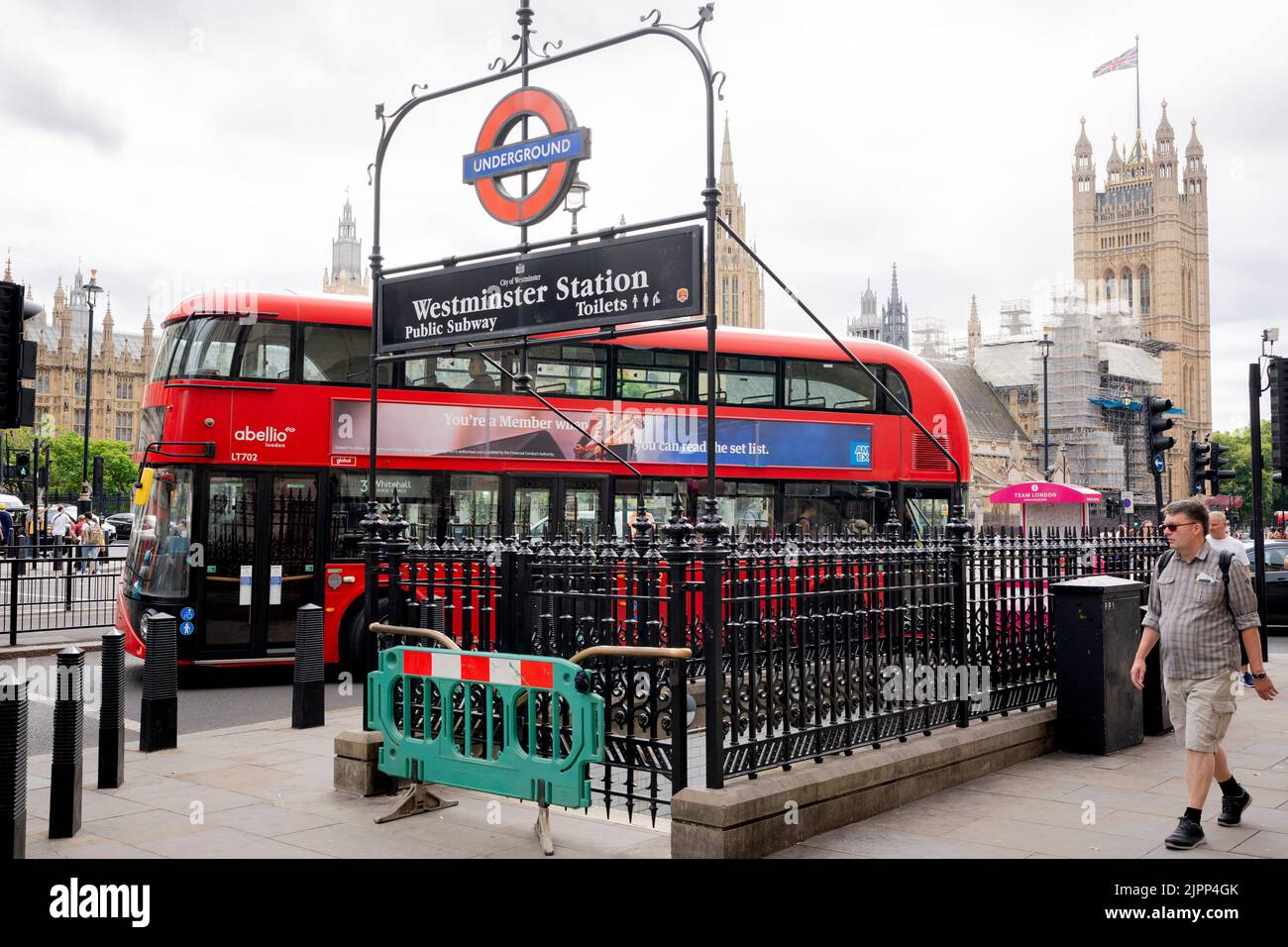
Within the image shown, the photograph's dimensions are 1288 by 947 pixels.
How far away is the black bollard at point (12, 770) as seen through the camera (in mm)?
5152

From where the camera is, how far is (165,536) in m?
12.2

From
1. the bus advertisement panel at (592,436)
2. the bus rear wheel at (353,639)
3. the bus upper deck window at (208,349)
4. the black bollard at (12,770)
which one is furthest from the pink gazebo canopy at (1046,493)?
the black bollard at (12,770)

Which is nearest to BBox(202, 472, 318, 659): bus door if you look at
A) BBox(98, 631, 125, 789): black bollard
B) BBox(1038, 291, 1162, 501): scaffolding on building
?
BBox(98, 631, 125, 789): black bollard

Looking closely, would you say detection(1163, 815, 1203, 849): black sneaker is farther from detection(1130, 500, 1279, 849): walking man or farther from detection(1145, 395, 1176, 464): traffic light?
detection(1145, 395, 1176, 464): traffic light

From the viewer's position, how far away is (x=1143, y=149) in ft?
397

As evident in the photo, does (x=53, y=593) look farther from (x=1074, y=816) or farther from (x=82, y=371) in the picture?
(x=82, y=371)

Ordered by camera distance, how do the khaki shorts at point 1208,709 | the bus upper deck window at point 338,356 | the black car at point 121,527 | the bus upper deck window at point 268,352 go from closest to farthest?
the khaki shorts at point 1208,709
the bus upper deck window at point 268,352
the bus upper deck window at point 338,356
the black car at point 121,527

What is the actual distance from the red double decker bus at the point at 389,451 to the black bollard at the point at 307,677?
2.74 meters

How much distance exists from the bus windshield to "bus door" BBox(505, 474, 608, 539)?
3.60 meters

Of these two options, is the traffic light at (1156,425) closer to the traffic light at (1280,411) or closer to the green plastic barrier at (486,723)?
the traffic light at (1280,411)

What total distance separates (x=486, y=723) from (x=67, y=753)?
2.37 meters

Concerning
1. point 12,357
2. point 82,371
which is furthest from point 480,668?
point 82,371

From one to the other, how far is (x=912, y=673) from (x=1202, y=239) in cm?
12914

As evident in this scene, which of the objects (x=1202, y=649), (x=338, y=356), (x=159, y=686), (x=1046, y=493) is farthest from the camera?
(x=1046, y=493)
